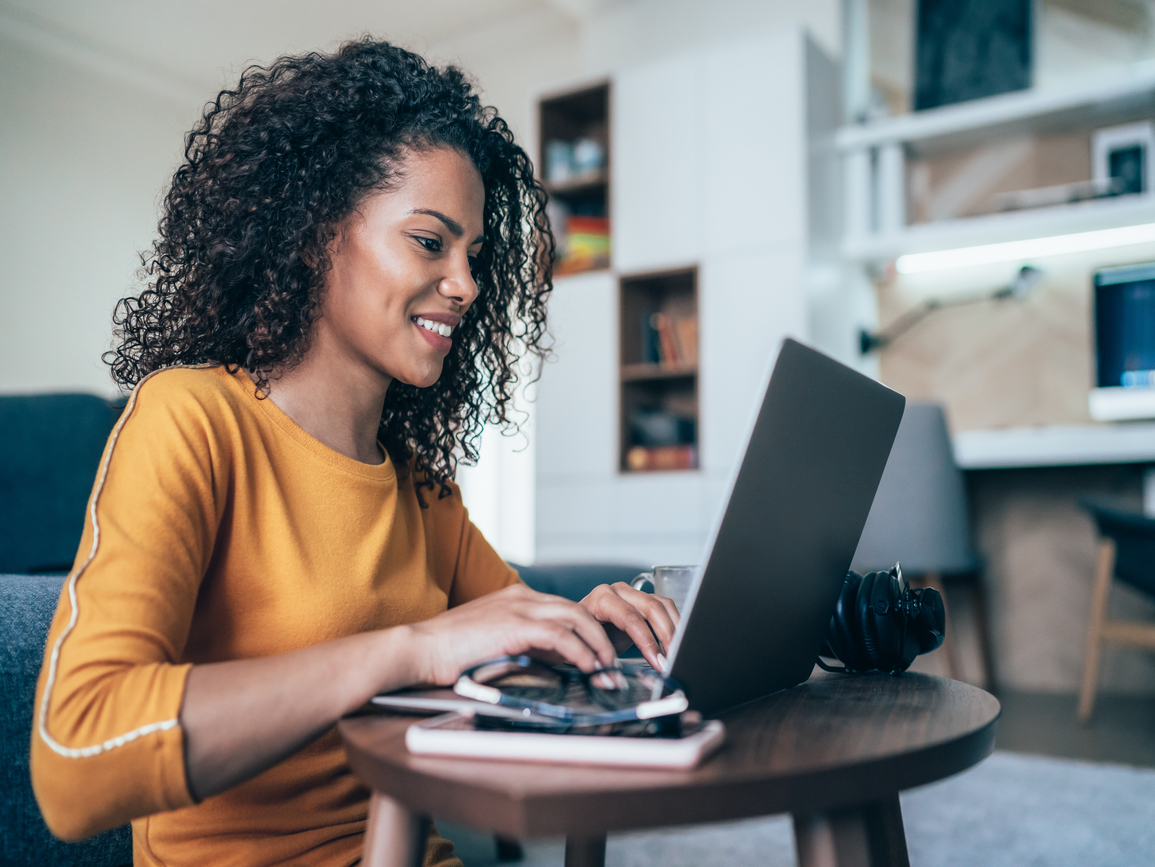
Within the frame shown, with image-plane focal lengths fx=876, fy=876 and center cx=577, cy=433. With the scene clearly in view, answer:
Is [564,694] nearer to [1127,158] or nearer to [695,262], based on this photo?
[695,262]

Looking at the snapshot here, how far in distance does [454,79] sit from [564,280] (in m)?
2.99

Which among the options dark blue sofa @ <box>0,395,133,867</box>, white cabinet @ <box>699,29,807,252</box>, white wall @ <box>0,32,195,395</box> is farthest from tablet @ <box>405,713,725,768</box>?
white wall @ <box>0,32,195,395</box>

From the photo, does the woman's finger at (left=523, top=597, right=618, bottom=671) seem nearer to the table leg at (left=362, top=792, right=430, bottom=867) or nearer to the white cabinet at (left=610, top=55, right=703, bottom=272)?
the table leg at (left=362, top=792, right=430, bottom=867)

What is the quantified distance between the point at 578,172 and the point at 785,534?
381 cm

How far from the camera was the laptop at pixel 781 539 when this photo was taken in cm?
51

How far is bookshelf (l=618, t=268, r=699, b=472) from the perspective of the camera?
3816mm

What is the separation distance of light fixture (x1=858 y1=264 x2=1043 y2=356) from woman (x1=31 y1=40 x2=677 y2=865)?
9.59 feet

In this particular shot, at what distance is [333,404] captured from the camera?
0.89 meters

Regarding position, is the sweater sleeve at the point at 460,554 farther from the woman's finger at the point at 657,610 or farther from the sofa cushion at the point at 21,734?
the sofa cushion at the point at 21,734

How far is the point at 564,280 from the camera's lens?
4.02m

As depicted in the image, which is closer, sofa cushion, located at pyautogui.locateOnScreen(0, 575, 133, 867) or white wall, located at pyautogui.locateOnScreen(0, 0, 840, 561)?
sofa cushion, located at pyautogui.locateOnScreen(0, 575, 133, 867)

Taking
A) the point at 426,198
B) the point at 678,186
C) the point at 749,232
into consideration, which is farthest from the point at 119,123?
the point at 426,198

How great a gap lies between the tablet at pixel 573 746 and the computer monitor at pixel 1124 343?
3408 millimetres

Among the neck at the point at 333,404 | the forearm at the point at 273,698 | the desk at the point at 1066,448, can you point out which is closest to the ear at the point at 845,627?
the forearm at the point at 273,698
